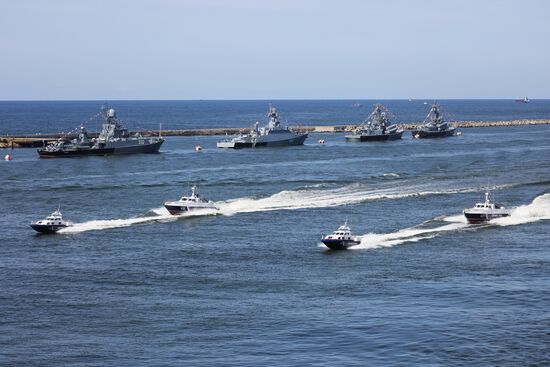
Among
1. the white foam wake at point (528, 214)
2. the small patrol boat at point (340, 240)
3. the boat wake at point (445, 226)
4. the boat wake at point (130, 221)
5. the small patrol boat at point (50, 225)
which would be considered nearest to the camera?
the small patrol boat at point (340, 240)

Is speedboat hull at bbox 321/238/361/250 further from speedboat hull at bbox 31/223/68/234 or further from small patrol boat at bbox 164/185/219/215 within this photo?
speedboat hull at bbox 31/223/68/234

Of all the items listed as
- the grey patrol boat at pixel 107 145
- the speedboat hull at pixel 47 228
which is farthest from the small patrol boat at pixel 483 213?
the grey patrol boat at pixel 107 145

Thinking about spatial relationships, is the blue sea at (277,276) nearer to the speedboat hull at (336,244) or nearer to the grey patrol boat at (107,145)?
the speedboat hull at (336,244)

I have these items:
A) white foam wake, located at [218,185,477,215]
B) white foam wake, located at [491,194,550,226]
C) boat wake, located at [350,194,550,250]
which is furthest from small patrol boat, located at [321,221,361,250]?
white foam wake, located at [218,185,477,215]

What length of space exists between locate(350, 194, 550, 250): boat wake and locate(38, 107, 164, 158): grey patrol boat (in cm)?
9453

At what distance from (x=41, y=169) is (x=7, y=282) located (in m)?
83.5

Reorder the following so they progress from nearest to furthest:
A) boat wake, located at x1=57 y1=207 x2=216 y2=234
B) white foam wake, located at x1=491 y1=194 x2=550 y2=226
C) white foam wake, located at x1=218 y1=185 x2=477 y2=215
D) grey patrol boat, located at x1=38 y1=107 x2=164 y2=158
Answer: boat wake, located at x1=57 y1=207 x2=216 y2=234
white foam wake, located at x1=491 y1=194 x2=550 y2=226
white foam wake, located at x1=218 y1=185 x2=477 y2=215
grey patrol boat, located at x1=38 y1=107 x2=164 y2=158

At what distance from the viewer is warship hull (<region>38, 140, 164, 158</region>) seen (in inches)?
6841

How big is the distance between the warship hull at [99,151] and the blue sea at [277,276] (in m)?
40.8

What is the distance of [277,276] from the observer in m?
73.1

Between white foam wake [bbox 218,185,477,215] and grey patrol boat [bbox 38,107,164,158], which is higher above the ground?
grey patrol boat [bbox 38,107,164,158]

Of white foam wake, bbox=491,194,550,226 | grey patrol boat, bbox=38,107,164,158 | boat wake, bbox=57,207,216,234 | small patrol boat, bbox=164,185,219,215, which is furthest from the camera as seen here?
grey patrol boat, bbox=38,107,164,158

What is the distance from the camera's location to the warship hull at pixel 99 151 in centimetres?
17375

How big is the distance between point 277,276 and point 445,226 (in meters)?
26.6
